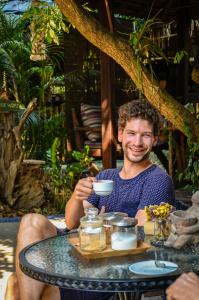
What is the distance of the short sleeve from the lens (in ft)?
8.86

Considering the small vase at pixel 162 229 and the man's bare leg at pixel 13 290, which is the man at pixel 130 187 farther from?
the small vase at pixel 162 229

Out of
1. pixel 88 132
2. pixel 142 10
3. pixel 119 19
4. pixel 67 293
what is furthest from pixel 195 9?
pixel 67 293

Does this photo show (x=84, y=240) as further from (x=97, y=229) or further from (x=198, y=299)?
(x=198, y=299)

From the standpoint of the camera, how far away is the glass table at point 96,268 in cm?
182

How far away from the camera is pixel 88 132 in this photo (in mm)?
7703

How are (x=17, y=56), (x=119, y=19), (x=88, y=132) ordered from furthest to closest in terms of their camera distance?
1. (x=17, y=56)
2. (x=119, y=19)
3. (x=88, y=132)

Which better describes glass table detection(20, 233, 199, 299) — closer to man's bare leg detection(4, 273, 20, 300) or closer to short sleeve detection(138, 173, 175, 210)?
man's bare leg detection(4, 273, 20, 300)

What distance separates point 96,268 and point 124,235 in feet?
0.69

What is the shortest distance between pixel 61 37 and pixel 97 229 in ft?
25.3

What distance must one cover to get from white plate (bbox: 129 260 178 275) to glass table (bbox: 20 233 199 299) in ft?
0.06

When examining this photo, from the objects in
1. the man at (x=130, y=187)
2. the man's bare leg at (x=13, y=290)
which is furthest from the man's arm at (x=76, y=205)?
the man's bare leg at (x=13, y=290)

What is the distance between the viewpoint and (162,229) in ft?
7.58

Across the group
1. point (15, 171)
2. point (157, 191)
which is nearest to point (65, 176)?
point (15, 171)

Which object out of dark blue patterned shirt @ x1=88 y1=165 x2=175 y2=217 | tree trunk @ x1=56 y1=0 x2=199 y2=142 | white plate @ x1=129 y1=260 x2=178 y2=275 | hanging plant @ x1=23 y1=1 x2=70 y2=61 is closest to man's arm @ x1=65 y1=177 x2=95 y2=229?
dark blue patterned shirt @ x1=88 y1=165 x2=175 y2=217
